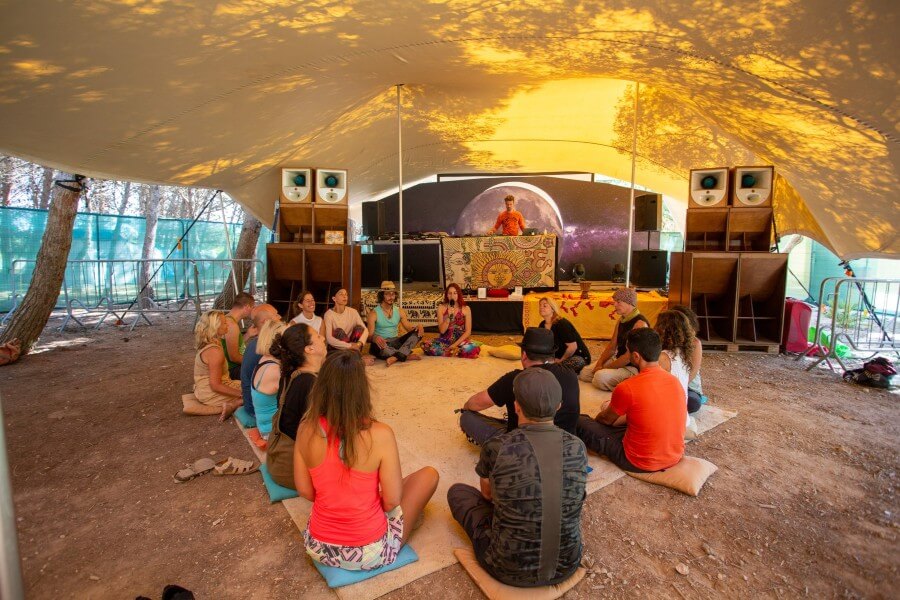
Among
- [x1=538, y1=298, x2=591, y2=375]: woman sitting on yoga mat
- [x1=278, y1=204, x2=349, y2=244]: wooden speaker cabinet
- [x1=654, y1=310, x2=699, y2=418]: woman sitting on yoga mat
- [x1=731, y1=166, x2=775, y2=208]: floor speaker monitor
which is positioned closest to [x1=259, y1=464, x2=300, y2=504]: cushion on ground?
[x1=654, y1=310, x2=699, y2=418]: woman sitting on yoga mat

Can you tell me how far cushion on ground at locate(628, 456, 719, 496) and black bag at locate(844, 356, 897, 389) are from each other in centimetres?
333

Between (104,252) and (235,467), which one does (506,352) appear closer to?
(235,467)

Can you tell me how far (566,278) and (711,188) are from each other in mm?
5610

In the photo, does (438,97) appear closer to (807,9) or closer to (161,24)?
(161,24)

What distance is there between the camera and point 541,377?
2.01 metres

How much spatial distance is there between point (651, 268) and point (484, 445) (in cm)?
754

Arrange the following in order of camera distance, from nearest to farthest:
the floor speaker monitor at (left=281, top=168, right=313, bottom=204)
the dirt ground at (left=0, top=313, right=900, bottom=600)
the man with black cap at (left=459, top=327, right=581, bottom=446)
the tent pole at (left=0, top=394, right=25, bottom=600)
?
the tent pole at (left=0, top=394, right=25, bottom=600)
the dirt ground at (left=0, top=313, right=900, bottom=600)
the man with black cap at (left=459, top=327, right=581, bottom=446)
the floor speaker monitor at (left=281, top=168, right=313, bottom=204)

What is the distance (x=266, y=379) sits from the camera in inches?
127

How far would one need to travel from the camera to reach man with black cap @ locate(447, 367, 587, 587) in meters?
1.88

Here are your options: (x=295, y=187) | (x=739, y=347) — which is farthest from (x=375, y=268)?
(x=739, y=347)

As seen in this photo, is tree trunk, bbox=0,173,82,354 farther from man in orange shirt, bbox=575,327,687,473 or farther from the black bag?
the black bag

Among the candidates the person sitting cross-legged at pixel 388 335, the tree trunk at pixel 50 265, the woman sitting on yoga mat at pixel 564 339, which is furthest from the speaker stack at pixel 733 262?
the tree trunk at pixel 50 265

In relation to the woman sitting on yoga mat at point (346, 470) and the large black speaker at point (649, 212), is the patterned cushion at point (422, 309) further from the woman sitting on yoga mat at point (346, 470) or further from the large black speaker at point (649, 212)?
the woman sitting on yoga mat at point (346, 470)

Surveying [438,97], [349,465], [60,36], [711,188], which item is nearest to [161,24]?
[60,36]
